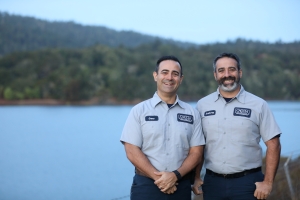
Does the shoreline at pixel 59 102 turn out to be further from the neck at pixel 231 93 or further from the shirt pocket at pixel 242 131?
the shirt pocket at pixel 242 131

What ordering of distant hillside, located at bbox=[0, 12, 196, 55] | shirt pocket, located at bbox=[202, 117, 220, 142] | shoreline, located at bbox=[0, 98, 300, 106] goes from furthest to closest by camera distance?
distant hillside, located at bbox=[0, 12, 196, 55] → shoreline, located at bbox=[0, 98, 300, 106] → shirt pocket, located at bbox=[202, 117, 220, 142]

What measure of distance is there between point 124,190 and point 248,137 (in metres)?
16.8

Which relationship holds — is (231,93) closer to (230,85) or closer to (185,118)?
(230,85)

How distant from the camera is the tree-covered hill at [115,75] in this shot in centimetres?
6550

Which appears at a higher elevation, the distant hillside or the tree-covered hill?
the distant hillside

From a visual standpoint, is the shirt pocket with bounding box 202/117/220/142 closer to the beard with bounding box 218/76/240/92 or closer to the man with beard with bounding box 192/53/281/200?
the man with beard with bounding box 192/53/281/200

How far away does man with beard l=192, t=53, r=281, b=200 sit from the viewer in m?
Answer: 3.61

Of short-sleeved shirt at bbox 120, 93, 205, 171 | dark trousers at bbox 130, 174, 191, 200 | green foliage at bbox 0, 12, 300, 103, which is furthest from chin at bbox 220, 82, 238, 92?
green foliage at bbox 0, 12, 300, 103

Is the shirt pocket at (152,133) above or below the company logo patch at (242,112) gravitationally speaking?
below

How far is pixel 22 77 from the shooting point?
69.3 metres

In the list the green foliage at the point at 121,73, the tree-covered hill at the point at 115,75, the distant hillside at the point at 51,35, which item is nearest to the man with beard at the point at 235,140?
the tree-covered hill at the point at 115,75

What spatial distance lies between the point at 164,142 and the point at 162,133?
0.22ft

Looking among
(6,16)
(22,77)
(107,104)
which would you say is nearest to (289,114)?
(107,104)

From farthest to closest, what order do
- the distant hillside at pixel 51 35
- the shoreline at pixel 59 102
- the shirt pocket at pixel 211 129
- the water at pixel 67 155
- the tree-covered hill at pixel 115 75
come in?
the distant hillside at pixel 51 35, the shoreline at pixel 59 102, the tree-covered hill at pixel 115 75, the water at pixel 67 155, the shirt pocket at pixel 211 129
